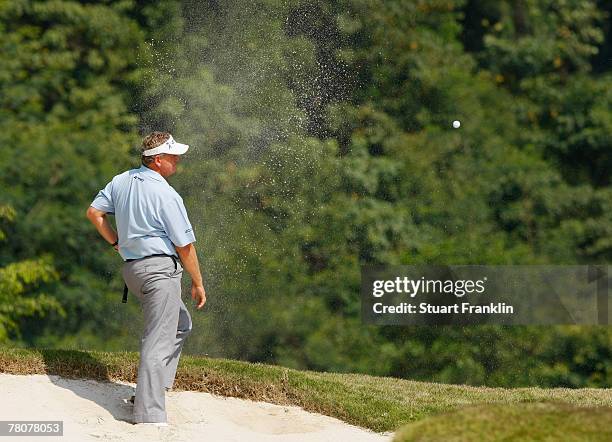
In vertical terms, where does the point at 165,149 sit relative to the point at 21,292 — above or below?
above

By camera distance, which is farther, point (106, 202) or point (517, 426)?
point (106, 202)

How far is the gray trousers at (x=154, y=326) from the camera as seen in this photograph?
5.34m

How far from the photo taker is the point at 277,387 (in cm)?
647

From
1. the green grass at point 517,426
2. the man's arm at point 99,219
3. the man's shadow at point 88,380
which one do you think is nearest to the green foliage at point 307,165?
the man's shadow at point 88,380

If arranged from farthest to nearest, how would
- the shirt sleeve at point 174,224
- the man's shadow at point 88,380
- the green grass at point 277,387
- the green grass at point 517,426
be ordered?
the green grass at point 277,387 < the man's shadow at point 88,380 < the shirt sleeve at point 174,224 < the green grass at point 517,426

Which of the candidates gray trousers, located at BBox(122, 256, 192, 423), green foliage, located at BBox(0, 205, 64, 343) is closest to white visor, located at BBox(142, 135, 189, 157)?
gray trousers, located at BBox(122, 256, 192, 423)

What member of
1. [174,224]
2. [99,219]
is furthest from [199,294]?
[99,219]

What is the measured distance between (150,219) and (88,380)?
1.18 m

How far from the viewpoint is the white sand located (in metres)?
5.37

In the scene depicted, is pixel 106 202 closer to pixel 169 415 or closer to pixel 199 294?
pixel 199 294

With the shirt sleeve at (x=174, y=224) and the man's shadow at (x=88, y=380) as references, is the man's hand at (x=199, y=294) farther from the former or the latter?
the man's shadow at (x=88, y=380)

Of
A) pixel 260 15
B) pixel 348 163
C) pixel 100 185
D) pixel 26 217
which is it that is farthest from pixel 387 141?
pixel 26 217

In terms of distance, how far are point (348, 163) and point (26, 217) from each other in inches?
148

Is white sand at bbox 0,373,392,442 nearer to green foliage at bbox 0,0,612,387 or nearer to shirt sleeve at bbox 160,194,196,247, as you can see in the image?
shirt sleeve at bbox 160,194,196,247
